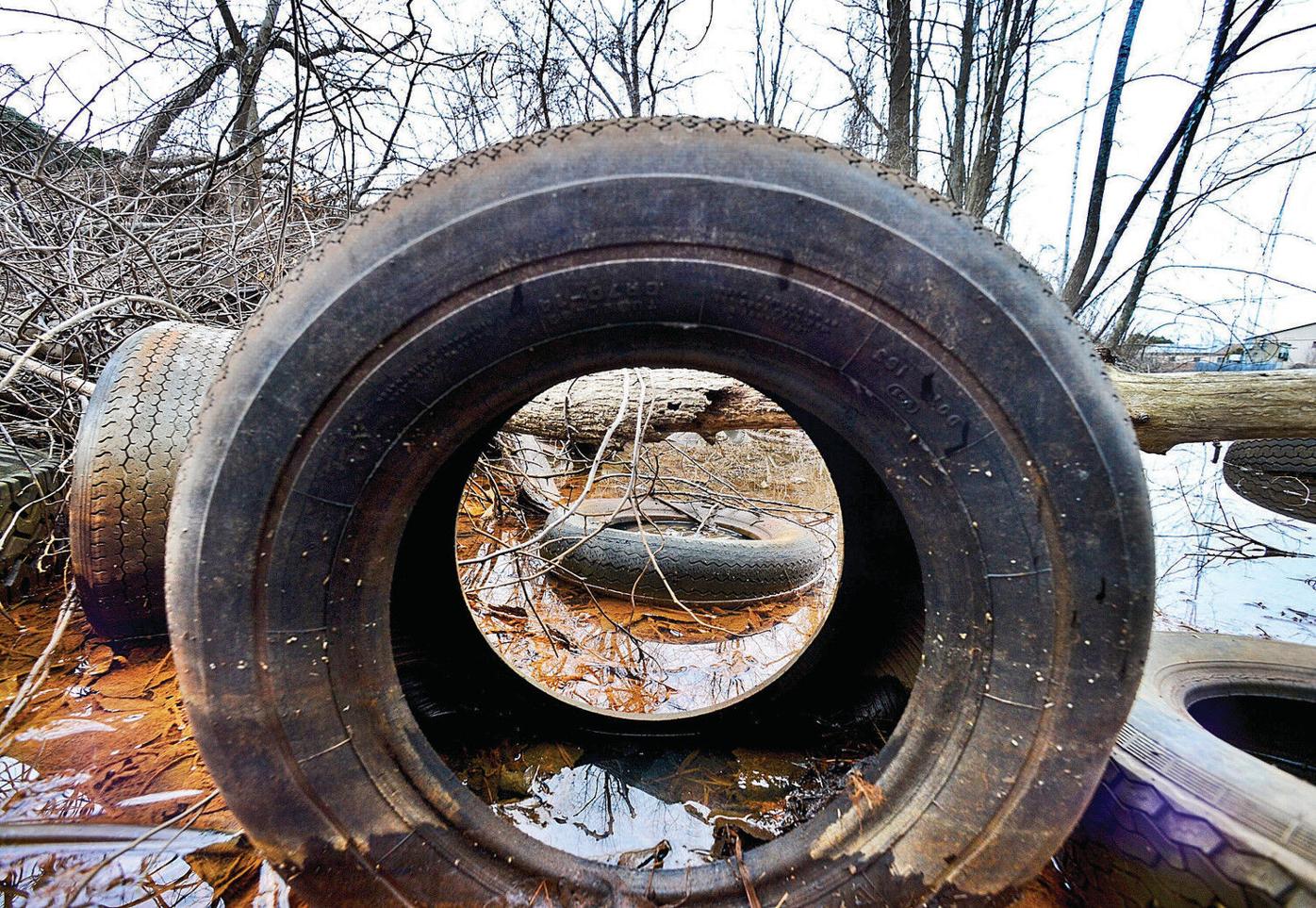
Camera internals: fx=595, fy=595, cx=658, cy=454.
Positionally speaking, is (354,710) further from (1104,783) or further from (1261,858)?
(1261,858)

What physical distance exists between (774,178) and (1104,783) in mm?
1173

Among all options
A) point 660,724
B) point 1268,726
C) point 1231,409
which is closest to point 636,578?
point 660,724

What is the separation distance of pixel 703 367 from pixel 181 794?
1755 mm

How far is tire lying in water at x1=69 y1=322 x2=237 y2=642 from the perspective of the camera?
6.33 feet

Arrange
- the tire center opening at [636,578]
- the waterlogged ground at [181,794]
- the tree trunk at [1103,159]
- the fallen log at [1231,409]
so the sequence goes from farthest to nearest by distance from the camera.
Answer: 1. the tree trunk at [1103,159]
2. the fallen log at [1231,409]
3. the tire center opening at [636,578]
4. the waterlogged ground at [181,794]

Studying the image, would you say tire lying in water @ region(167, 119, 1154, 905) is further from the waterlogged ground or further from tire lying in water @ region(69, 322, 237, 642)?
tire lying in water @ region(69, 322, 237, 642)

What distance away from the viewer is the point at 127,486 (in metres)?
1.95

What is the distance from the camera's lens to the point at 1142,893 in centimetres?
105

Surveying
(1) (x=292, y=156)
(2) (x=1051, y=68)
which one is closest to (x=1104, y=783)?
(1) (x=292, y=156)

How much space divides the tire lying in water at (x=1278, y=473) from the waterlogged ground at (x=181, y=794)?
4.05m

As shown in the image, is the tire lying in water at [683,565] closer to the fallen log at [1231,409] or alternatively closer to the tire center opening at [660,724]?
the tire center opening at [660,724]

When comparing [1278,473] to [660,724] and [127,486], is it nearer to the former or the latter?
[660,724]

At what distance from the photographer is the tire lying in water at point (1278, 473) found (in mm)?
3668

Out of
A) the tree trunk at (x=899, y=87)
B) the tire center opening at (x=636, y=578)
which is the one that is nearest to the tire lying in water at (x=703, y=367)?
the tire center opening at (x=636, y=578)
